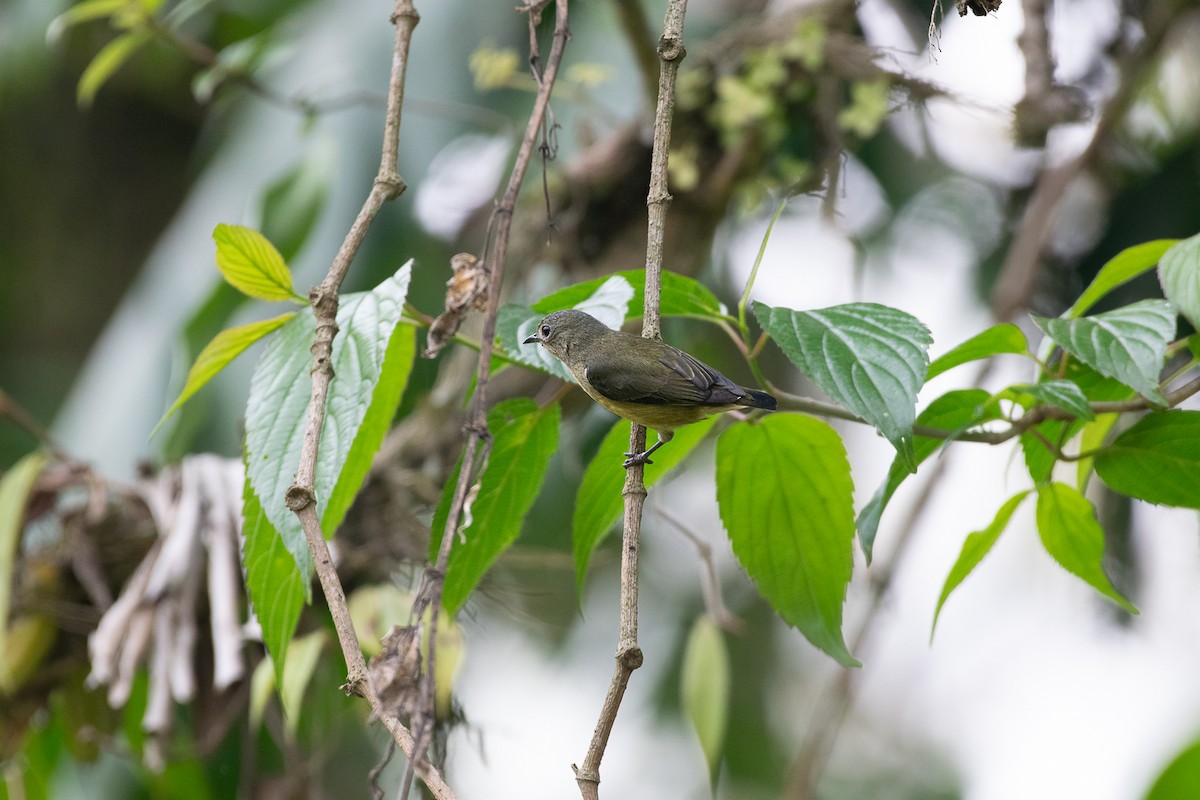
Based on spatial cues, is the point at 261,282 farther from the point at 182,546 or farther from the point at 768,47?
the point at 768,47

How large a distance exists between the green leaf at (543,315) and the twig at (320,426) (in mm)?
205

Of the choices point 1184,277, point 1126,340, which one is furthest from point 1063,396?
point 1184,277

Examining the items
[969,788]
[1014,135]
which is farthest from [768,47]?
[969,788]

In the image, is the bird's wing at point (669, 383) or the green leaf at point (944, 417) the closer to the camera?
the green leaf at point (944, 417)

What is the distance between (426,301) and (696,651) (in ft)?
4.14

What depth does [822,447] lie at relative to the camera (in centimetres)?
132

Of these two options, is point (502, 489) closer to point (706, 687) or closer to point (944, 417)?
point (944, 417)

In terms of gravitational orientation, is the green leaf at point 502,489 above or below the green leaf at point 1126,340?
below

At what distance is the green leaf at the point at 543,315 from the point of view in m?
1.20

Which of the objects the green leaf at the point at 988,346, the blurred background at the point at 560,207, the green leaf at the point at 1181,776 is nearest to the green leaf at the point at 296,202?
the blurred background at the point at 560,207

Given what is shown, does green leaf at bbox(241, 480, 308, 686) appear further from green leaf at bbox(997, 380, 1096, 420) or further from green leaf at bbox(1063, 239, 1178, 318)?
green leaf at bbox(1063, 239, 1178, 318)

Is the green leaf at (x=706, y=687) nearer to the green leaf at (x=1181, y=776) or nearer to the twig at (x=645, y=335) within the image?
the twig at (x=645, y=335)

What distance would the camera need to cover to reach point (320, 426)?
39.6 inches

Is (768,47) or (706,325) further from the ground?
(768,47)
